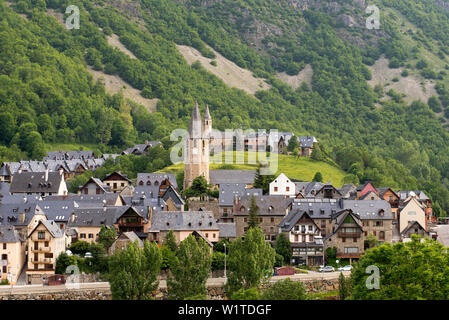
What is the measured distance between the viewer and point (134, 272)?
79875 mm

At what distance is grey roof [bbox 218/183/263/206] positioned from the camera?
111312 mm

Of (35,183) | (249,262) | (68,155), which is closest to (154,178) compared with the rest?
(35,183)

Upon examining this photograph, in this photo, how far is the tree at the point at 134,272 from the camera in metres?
78.8

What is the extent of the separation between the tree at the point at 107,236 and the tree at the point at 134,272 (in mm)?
10593

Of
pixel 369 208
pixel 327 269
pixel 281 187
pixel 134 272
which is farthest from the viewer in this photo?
pixel 281 187

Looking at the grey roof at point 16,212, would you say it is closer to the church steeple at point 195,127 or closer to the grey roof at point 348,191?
the church steeple at point 195,127

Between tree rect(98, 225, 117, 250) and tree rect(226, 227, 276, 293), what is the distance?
13.9 metres

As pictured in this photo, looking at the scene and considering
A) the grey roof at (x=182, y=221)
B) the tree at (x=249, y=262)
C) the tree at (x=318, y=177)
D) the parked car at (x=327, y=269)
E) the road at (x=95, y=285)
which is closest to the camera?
the tree at (x=249, y=262)

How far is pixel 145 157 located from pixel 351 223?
70074mm

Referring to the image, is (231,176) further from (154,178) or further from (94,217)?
(94,217)

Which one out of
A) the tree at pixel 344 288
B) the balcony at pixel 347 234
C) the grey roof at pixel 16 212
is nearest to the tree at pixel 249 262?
the tree at pixel 344 288

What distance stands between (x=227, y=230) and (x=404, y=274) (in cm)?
3009
